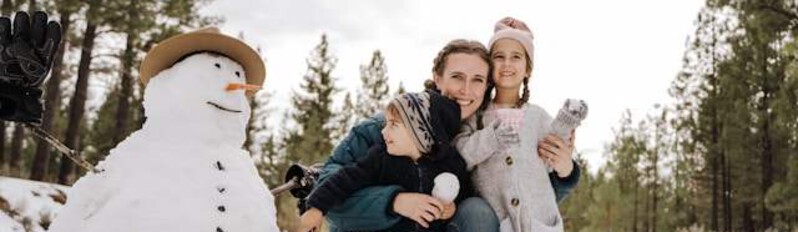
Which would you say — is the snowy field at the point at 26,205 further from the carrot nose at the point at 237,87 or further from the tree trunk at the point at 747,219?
the tree trunk at the point at 747,219

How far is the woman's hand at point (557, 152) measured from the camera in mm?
3062

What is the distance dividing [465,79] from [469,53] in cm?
10

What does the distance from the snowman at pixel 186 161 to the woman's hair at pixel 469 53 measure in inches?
29.4

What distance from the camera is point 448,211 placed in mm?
2873

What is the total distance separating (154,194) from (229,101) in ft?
1.72

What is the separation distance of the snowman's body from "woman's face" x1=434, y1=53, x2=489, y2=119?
850 millimetres

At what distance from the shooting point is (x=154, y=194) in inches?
113

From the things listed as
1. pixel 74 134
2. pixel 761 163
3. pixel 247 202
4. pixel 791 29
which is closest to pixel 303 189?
pixel 247 202

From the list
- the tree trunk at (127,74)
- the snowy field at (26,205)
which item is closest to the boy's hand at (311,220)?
the snowy field at (26,205)

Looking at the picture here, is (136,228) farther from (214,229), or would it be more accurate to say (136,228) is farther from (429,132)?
(429,132)

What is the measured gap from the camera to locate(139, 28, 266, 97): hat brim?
3270mm

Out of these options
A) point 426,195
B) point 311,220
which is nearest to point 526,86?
point 426,195

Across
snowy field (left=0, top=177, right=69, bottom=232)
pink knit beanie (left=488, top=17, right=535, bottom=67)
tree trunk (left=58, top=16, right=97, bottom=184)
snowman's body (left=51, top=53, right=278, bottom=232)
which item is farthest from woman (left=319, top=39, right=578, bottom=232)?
tree trunk (left=58, top=16, right=97, bottom=184)

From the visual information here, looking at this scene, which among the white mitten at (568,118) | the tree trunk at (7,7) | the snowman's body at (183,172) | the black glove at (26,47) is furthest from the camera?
the tree trunk at (7,7)
